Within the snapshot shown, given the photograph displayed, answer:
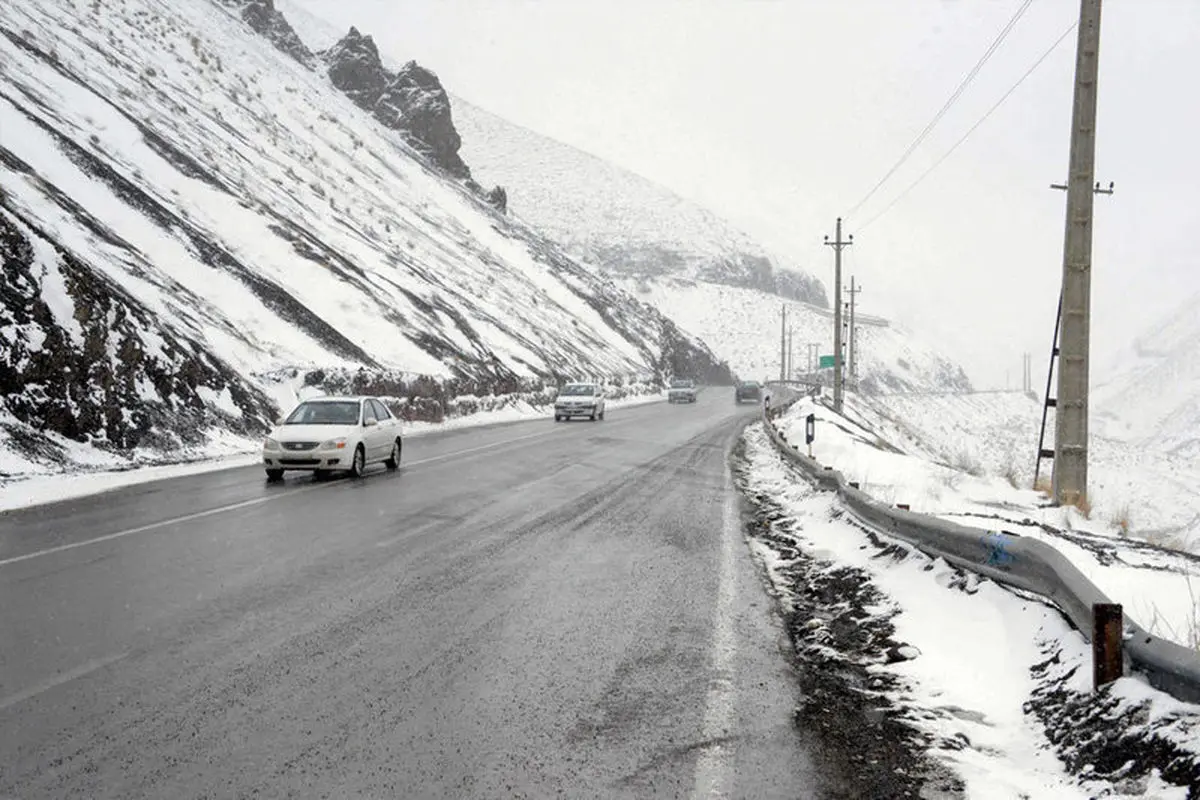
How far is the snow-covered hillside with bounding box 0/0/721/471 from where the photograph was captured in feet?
62.9

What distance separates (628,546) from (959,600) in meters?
3.77

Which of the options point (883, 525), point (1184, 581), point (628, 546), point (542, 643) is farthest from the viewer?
point (628, 546)

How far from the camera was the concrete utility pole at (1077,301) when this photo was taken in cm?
1275

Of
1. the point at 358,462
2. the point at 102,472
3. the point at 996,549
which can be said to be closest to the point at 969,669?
the point at 996,549

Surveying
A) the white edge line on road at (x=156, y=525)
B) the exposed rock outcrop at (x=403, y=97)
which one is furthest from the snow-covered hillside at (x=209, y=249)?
the exposed rock outcrop at (x=403, y=97)

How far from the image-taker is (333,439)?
1606cm

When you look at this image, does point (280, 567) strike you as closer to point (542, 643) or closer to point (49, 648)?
point (49, 648)

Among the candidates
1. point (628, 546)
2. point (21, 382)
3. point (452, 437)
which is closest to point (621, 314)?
point (452, 437)

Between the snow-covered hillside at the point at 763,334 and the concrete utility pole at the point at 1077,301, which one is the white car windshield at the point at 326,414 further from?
the snow-covered hillside at the point at 763,334

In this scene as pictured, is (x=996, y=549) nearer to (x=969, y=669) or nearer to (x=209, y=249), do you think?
(x=969, y=669)

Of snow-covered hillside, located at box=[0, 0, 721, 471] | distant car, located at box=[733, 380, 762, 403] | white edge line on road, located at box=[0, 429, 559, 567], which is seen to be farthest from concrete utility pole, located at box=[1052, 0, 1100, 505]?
distant car, located at box=[733, 380, 762, 403]

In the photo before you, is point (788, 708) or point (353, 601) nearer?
point (788, 708)

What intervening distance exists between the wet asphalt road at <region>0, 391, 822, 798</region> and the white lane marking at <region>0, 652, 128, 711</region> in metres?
0.02

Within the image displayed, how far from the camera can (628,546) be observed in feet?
32.0
